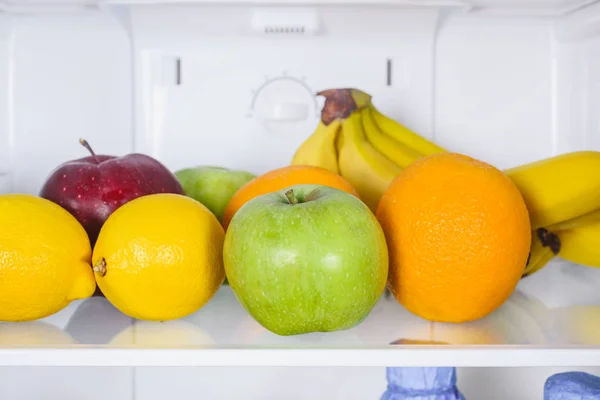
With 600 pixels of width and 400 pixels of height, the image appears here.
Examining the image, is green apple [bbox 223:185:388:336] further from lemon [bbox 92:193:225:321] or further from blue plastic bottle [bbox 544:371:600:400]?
blue plastic bottle [bbox 544:371:600:400]

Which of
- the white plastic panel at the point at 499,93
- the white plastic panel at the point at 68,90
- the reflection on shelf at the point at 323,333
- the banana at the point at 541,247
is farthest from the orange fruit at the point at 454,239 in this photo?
the white plastic panel at the point at 68,90

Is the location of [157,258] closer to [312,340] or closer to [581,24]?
[312,340]

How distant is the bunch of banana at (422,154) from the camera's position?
0.69 m

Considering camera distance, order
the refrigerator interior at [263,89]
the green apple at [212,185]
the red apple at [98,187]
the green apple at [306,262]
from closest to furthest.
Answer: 1. the green apple at [306,262]
2. the red apple at [98,187]
3. the green apple at [212,185]
4. the refrigerator interior at [263,89]

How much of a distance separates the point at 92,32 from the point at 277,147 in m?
0.29

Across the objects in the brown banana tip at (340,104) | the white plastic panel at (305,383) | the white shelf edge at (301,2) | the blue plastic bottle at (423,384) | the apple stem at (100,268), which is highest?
the white shelf edge at (301,2)

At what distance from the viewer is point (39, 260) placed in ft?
1.89

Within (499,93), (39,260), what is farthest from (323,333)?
(499,93)

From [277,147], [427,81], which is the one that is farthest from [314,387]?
[427,81]

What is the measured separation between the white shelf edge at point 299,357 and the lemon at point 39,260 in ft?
0.20

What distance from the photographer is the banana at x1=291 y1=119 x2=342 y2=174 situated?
0.82 m

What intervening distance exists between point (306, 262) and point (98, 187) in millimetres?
252

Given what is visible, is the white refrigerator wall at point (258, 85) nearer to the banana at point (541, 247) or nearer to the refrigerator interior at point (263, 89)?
the refrigerator interior at point (263, 89)

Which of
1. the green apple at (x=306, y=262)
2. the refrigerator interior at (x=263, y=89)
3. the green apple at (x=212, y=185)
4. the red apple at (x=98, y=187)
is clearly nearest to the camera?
the green apple at (x=306, y=262)
